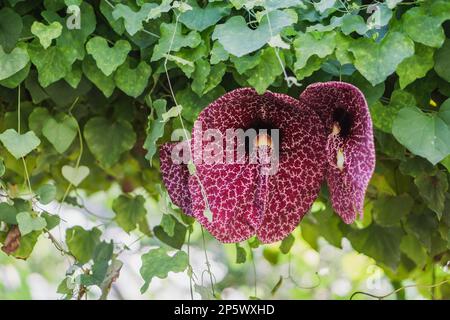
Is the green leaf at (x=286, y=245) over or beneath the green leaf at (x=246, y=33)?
beneath

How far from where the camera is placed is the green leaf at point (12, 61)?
0.91m

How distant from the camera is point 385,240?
1.25 metres

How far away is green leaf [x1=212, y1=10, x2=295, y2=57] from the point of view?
0.80 m

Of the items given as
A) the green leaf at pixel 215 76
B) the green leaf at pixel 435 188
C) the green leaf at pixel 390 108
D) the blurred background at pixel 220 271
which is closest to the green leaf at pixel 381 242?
the blurred background at pixel 220 271

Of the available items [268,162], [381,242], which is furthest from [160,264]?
[381,242]

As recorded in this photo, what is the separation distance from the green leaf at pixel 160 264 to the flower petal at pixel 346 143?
0.66 ft

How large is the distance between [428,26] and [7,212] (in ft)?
1.94

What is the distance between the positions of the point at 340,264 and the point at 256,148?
4.77 ft

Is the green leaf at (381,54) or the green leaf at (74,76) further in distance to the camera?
the green leaf at (74,76)

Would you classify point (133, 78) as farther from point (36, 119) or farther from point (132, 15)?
point (36, 119)

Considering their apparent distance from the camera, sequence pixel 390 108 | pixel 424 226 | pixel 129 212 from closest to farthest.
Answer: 1. pixel 390 108
2. pixel 424 226
3. pixel 129 212

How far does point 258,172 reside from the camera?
887mm

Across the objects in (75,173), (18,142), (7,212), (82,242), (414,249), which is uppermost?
(18,142)

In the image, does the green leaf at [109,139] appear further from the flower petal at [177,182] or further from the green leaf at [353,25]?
the green leaf at [353,25]
